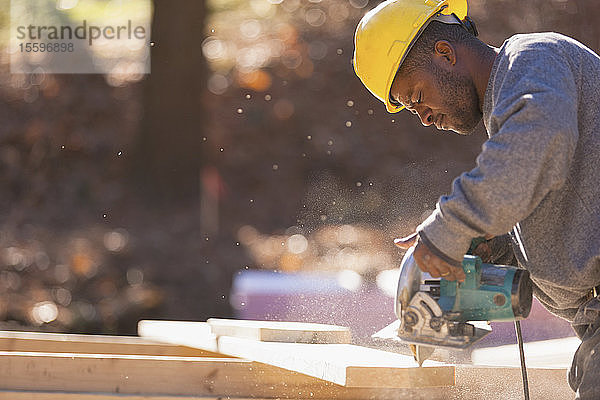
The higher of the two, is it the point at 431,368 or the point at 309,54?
the point at 309,54

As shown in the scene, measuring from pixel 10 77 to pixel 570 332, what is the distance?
9.34m

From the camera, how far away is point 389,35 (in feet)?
7.71

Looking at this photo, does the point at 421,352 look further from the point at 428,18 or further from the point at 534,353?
the point at 534,353

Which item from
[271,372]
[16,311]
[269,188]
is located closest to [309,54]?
[269,188]

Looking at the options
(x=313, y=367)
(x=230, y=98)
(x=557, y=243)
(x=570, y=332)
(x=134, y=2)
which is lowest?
(x=570, y=332)

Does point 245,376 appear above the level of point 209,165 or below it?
below

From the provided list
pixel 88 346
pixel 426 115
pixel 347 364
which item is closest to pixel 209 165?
pixel 88 346

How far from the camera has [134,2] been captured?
9906mm

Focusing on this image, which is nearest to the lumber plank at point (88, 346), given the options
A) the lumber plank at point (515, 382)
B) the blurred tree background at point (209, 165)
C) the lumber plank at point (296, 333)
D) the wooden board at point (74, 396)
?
the lumber plank at point (296, 333)

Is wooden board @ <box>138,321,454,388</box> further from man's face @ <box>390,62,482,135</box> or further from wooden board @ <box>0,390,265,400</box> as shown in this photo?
man's face @ <box>390,62,482,135</box>

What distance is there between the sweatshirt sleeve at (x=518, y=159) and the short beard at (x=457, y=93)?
8.6 inches

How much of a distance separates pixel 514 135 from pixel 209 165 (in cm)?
886

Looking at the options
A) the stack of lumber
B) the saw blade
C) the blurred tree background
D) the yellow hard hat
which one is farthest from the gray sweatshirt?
the blurred tree background

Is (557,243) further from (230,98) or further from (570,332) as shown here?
(230,98)
